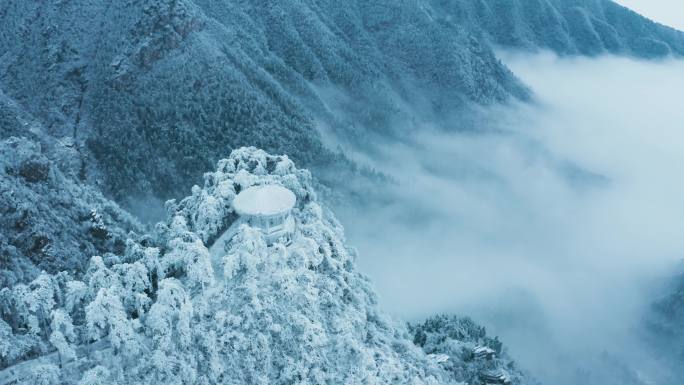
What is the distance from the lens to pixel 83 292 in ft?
112

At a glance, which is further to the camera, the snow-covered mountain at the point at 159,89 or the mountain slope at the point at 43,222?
the snow-covered mountain at the point at 159,89

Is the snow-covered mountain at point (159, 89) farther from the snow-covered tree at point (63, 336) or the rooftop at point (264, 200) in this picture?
the snow-covered tree at point (63, 336)

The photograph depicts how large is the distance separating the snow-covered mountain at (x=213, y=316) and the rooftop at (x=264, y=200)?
2.01 m

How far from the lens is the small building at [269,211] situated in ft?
141

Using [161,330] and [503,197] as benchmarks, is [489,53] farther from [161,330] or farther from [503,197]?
[161,330]

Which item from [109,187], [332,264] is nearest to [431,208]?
[109,187]

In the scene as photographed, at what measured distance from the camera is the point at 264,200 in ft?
145

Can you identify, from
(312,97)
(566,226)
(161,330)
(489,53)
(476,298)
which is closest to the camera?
(161,330)

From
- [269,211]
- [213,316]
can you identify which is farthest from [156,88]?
[213,316]

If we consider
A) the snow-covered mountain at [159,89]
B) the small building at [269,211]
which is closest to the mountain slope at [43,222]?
the small building at [269,211]

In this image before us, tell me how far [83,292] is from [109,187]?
5896cm

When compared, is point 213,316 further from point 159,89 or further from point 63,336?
point 159,89

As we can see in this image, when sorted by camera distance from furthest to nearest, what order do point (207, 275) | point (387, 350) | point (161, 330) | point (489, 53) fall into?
1. point (489, 53)
2. point (387, 350)
3. point (207, 275)
4. point (161, 330)

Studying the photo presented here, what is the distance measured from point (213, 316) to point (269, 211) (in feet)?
34.5
